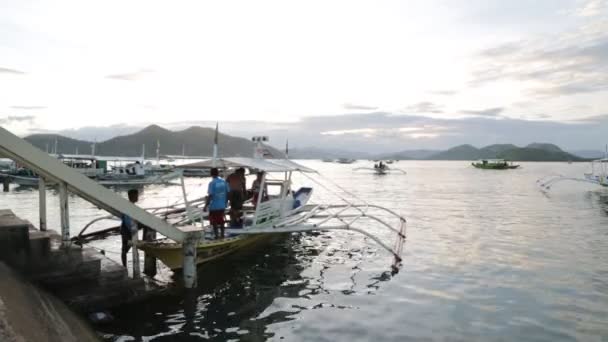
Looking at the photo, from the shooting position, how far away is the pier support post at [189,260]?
35.8 ft

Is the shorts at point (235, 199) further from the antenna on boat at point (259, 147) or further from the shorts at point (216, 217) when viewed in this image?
the antenna on boat at point (259, 147)

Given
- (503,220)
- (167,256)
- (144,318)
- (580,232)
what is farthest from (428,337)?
(503,220)

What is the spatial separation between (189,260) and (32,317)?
506cm

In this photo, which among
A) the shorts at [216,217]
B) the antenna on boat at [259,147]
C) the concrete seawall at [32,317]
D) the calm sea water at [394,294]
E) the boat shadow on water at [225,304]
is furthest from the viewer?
the antenna on boat at [259,147]

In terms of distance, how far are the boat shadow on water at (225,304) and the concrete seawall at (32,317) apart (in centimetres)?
115

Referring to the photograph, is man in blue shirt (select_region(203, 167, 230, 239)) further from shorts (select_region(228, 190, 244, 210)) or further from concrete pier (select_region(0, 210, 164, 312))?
concrete pier (select_region(0, 210, 164, 312))

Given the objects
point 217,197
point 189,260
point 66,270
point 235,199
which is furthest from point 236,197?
point 66,270

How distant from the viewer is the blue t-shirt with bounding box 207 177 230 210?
12.7 m

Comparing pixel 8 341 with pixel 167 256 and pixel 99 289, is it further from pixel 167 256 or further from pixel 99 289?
pixel 167 256

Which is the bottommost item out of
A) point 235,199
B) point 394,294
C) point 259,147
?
point 394,294

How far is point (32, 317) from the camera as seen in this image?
6016 millimetres

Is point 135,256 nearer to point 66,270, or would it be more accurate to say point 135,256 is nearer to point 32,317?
point 66,270

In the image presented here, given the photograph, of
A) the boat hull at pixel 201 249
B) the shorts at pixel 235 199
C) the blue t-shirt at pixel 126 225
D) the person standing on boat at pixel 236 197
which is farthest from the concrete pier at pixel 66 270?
the shorts at pixel 235 199

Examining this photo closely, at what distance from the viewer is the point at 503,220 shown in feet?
89.0
